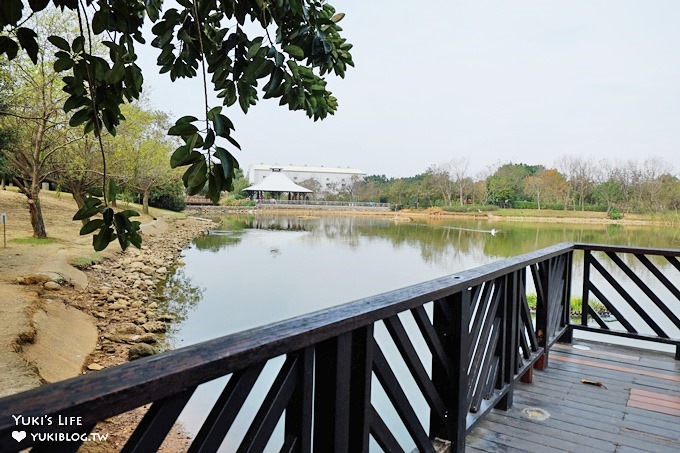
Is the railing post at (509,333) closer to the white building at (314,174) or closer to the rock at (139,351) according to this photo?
the rock at (139,351)

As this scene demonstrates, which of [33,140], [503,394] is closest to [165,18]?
[503,394]

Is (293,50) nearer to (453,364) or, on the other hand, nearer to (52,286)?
(453,364)

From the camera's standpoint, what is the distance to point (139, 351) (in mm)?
5512

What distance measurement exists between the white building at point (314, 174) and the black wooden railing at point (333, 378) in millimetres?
52012

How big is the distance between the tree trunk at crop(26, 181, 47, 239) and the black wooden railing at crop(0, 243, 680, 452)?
11.4 metres

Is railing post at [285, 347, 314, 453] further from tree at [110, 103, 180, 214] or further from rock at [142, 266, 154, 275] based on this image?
tree at [110, 103, 180, 214]

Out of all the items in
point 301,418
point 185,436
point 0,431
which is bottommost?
point 185,436

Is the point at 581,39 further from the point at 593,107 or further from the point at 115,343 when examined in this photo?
the point at 115,343

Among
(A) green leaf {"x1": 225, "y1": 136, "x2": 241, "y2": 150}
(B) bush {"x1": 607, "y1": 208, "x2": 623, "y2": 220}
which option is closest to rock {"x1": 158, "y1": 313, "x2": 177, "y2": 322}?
(A) green leaf {"x1": 225, "y1": 136, "x2": 241, "y2": 150}

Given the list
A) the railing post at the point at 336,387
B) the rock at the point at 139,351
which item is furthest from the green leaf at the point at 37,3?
the rock at the point at 139,351

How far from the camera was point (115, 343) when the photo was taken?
19.2 feet

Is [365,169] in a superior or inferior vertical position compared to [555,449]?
superior

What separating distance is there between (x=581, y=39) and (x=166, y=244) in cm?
2174

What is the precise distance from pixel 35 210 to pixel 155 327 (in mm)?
6641
